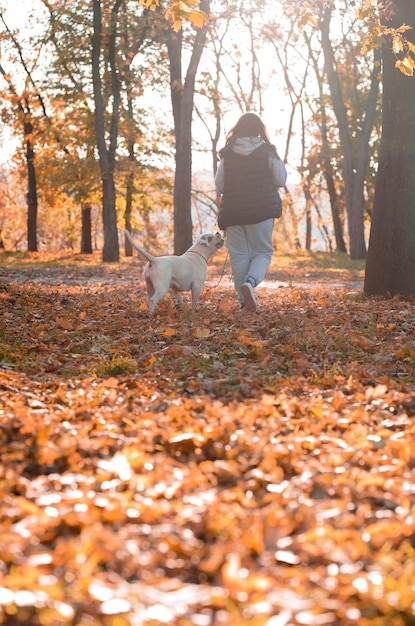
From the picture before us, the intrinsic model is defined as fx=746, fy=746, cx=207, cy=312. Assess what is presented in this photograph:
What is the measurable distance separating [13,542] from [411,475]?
5.95ft

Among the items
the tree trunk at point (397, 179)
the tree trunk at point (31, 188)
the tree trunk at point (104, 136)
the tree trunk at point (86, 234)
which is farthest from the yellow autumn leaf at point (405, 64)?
the tree trunk at point (86, 234)

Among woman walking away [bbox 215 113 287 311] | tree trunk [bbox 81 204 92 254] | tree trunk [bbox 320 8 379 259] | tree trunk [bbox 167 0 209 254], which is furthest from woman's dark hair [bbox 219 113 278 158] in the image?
tree trunk [bbox 81 204 92 254]

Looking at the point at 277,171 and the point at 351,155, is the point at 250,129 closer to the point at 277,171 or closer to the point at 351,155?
the point at 277,171

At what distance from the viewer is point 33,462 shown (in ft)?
11.5

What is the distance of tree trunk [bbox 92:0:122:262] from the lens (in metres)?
22.6

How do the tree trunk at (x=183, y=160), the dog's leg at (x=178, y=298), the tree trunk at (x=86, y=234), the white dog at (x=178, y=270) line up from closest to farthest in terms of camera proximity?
1. the white dog at (x=178, y=270)
2. the dog's leg at (x=178, y=298)
3. the tree trunk at (x=183, y=160)
4. the tree trunk at (x=86, y=234)

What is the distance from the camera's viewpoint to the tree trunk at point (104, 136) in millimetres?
22578

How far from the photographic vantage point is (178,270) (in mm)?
8602

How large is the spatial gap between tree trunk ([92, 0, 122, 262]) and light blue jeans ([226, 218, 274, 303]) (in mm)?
15014

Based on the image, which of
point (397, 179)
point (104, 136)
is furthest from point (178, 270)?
point (104, 136)

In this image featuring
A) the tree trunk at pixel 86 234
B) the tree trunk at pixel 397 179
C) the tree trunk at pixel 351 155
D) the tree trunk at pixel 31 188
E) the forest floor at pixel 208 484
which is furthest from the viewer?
the tree trunk at pixel 86 234

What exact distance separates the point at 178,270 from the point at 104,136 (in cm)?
1608

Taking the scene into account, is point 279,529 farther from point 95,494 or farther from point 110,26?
point 110,26

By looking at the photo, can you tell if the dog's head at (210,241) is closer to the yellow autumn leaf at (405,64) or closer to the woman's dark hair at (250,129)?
the woman's dark hair at (250,129)
